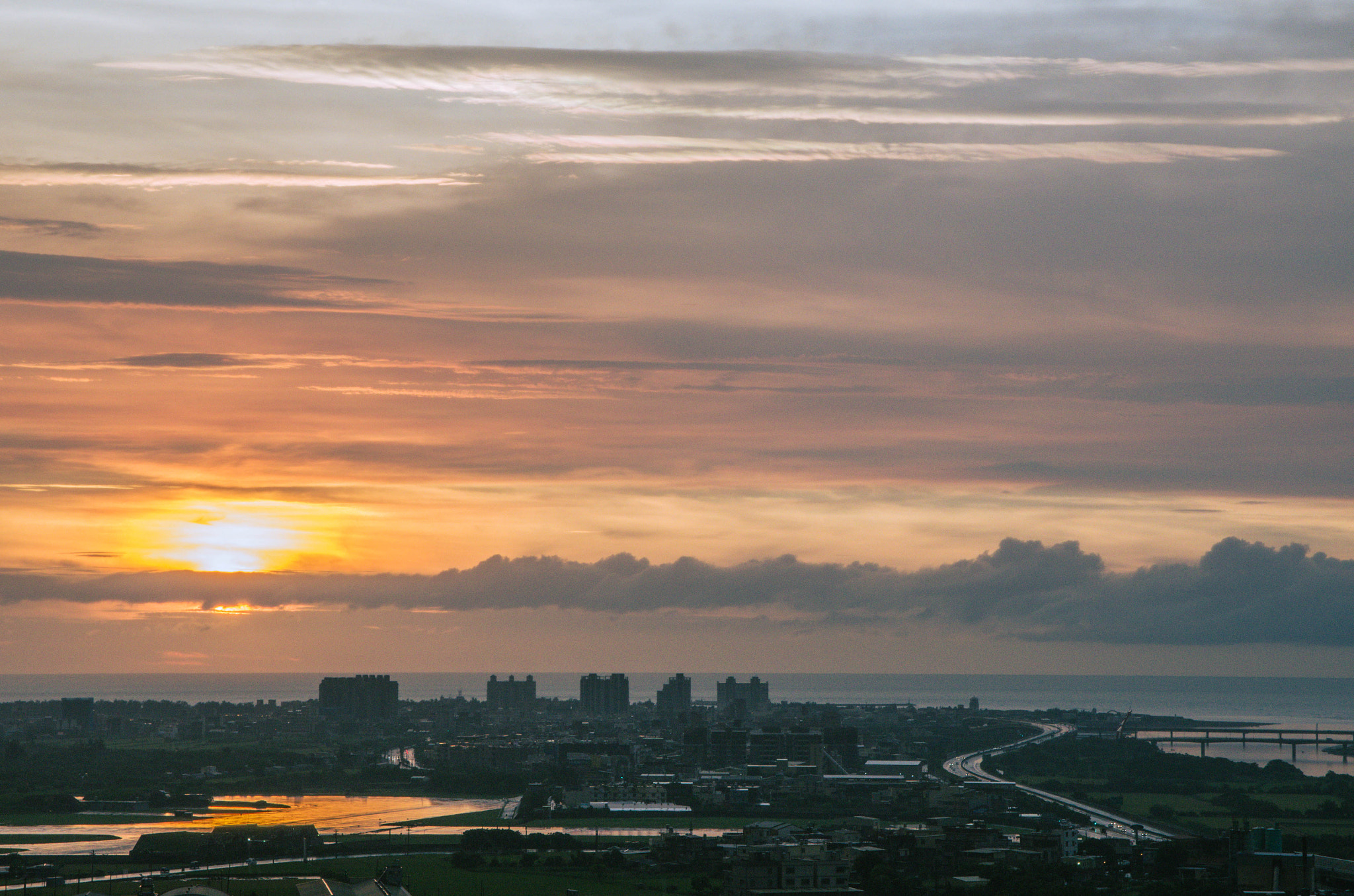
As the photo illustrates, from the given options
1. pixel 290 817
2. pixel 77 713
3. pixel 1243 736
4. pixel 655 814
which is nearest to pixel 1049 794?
pixel 655 814

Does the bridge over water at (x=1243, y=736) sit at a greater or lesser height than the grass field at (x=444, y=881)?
lesser

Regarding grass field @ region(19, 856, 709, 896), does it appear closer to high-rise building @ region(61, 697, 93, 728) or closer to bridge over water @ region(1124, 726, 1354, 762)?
bridge over water @ region(1124, 726, 1354, 762)

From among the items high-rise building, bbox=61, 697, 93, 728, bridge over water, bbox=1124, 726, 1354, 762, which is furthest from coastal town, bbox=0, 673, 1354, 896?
bridge over water, bbox=1124, 726, 1354, 762

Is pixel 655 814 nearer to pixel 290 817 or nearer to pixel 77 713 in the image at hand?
pixel 290 817

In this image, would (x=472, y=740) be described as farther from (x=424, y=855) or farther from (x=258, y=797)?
(x=424, y=855)

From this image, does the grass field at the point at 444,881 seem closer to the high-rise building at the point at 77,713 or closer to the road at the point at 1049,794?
the road at the point at 1049,794

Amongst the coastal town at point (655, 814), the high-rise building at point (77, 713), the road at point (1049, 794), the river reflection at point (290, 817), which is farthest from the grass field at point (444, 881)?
the high-rise building at point (77, 713)
